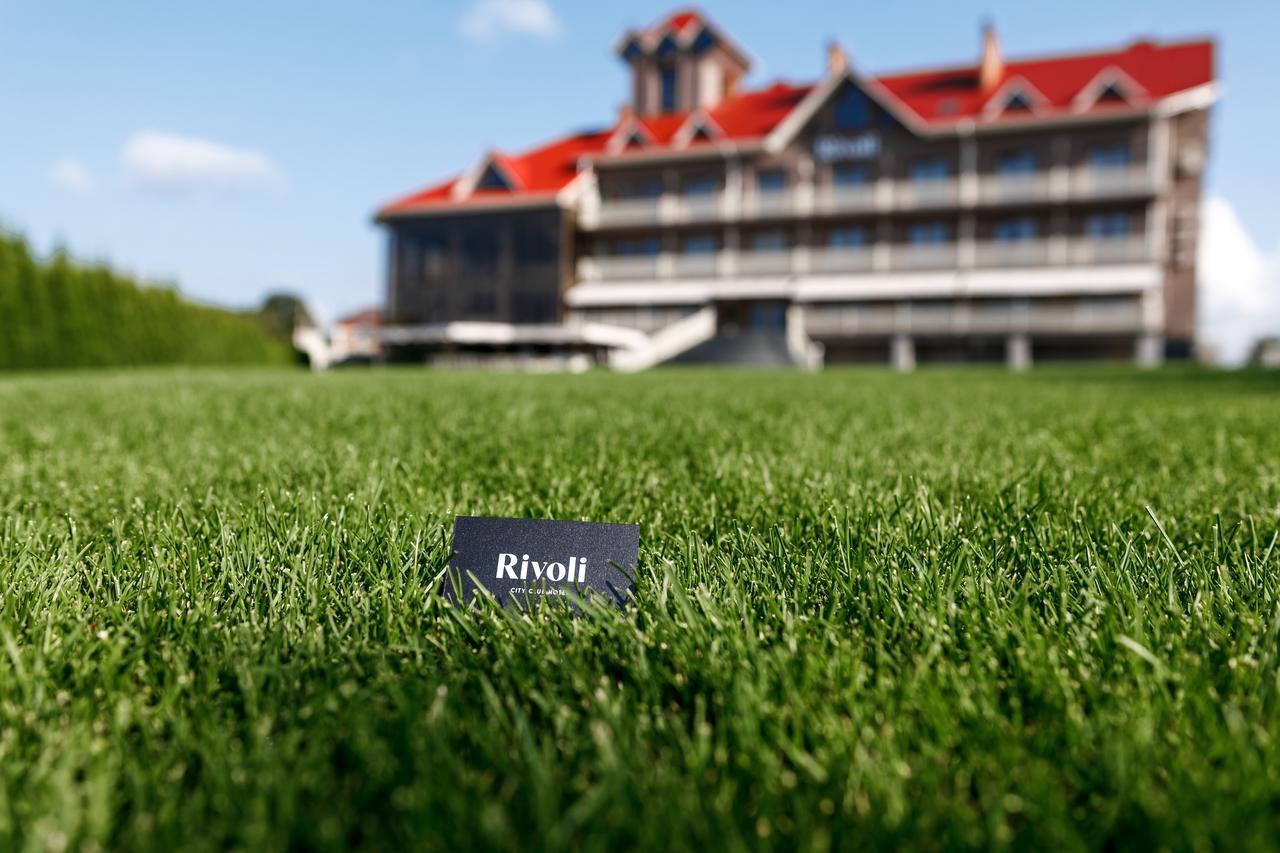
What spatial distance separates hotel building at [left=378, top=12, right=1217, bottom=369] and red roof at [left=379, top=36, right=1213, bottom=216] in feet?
0.45

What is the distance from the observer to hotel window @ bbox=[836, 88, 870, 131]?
36062 mm

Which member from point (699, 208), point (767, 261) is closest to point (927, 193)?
point (767, 261)

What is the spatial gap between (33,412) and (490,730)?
6551 mm

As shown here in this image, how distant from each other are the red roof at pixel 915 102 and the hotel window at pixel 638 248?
158 inches

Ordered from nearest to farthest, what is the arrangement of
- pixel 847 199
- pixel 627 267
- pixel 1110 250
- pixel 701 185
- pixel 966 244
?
pixel 1110 250, pixel 966 244, pixel 847 199, pixel 701 185, pixel 627 267

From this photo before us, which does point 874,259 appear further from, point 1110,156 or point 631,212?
point 631,212

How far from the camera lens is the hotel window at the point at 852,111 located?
118ft

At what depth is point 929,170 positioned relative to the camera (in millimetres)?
35719

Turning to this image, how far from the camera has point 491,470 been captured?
3.21 metres

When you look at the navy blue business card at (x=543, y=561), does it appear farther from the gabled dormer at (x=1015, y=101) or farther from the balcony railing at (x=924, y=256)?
the gabled dormer at (x=1015, y=101)

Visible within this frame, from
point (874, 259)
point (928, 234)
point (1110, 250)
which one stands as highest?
point (928, 234)

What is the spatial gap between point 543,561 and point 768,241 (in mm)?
38129

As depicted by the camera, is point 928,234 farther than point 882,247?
No

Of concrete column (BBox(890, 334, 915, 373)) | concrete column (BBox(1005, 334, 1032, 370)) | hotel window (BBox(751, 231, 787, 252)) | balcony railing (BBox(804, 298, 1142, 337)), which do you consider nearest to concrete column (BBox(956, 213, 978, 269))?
balcony railing (BBox(804, 298, 1142, 337))
